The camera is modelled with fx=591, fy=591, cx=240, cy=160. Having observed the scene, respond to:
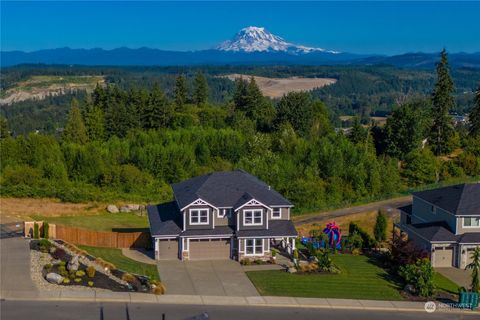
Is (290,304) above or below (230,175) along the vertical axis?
below

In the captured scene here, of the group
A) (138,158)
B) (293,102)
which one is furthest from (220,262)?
(293,102)

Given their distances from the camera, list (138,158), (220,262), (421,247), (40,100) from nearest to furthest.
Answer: (220,262) → (421,247) → (138,158) → (40,100)

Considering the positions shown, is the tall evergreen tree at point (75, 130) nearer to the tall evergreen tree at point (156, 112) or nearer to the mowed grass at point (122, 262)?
the tall evergreen tree at point (156, 112)

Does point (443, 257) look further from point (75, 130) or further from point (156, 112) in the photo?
point (75, 130)

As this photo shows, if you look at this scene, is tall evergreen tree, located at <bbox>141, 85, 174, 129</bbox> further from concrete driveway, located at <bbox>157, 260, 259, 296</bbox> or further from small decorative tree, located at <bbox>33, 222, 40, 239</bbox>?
concrete driveway, located at <bbox>157, 260, 259, 296</bbox>

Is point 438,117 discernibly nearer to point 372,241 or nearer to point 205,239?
point 372,241

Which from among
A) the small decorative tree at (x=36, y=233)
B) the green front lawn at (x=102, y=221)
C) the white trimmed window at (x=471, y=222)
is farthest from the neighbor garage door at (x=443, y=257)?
the small decorative tree at (x=36, y=233)

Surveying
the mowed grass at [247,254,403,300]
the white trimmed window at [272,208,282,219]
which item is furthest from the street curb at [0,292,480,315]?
the white trimmed window at [272,208,282,219]
